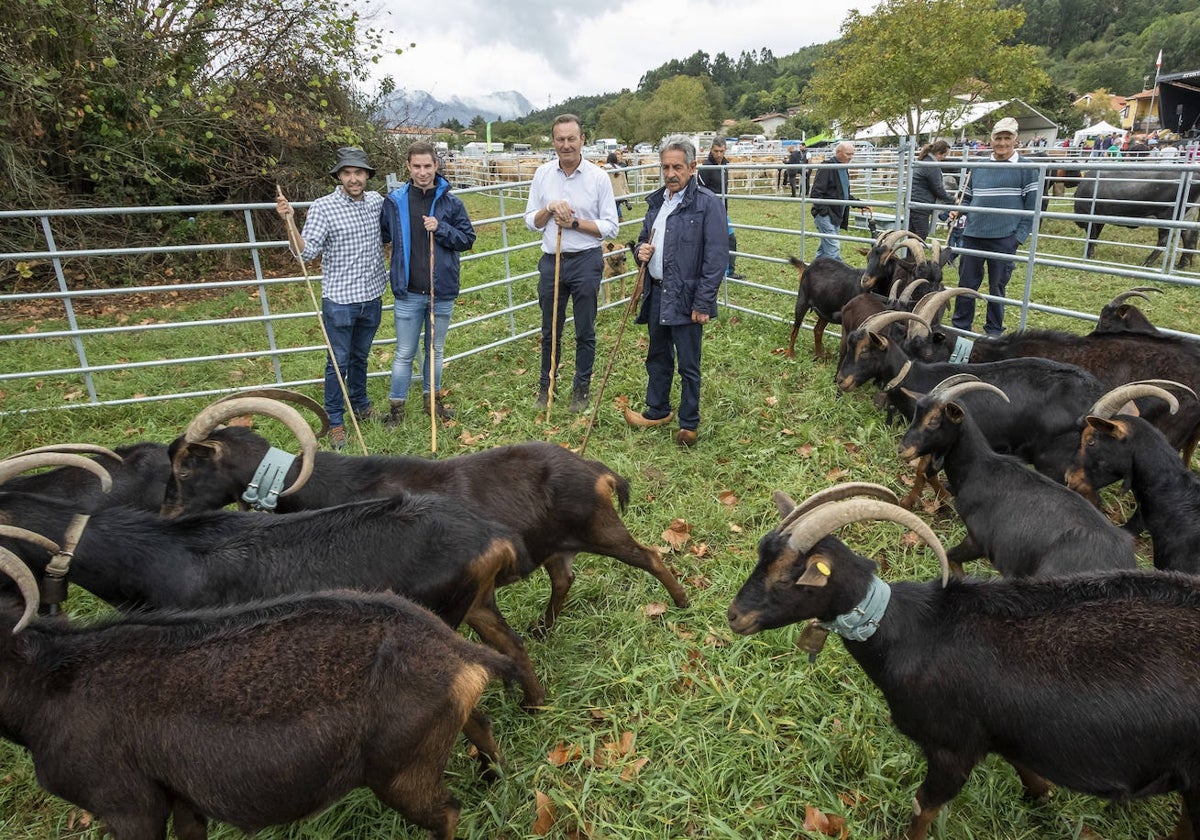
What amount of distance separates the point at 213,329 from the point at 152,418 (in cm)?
365

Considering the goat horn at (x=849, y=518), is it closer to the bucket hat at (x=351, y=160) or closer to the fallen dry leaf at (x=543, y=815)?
the fallen dry leaf at (x=543, y=815)

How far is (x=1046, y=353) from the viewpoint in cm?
559

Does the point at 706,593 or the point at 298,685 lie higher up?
the point at 298,685

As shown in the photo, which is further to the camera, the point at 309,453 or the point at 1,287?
the point at 1,287

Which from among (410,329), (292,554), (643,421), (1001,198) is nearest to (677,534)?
(643,421)

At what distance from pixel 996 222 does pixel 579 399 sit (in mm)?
4828

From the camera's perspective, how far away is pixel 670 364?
6.26 meters

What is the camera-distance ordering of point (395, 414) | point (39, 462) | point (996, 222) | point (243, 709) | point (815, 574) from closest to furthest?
1. point (243, 709)
2. point (815, 574)
3. point (39, 462)
4. point (395, 414)
5. point (996, 222)

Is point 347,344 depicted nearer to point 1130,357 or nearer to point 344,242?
point 344,242

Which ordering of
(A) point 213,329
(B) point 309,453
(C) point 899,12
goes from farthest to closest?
(C) point 899,12 → (A) point 213,329 → (B) point 309,453

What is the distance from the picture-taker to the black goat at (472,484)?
144 inches

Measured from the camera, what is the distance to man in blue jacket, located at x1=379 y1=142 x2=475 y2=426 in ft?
19.6

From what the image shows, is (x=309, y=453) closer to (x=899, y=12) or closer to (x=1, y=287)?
(x=1, y=287)

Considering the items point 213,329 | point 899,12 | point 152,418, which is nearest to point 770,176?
point 899,12
